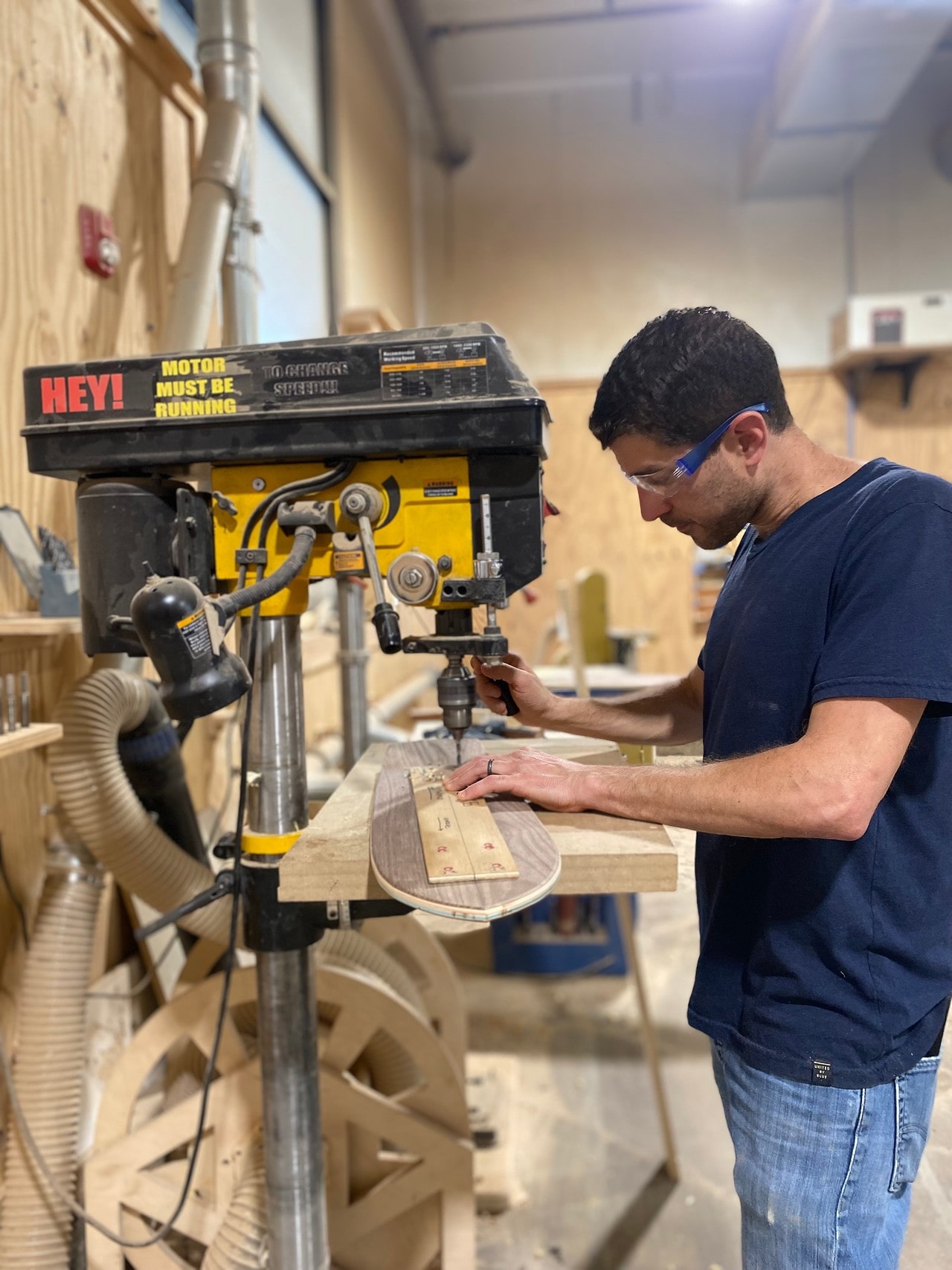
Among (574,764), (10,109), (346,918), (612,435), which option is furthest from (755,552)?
(10,109)

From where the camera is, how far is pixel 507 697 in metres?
1.21

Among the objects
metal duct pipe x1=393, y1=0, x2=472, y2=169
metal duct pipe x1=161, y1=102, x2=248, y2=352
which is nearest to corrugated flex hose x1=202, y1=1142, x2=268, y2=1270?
metal duct pipe x1=161, y1=102, x2=248, y2=352

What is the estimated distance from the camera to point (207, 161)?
1725 millimetres

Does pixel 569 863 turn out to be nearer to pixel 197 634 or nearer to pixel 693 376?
pixel 197 634

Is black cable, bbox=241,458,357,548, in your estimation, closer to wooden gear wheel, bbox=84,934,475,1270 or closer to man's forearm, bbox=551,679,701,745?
man's forearm, bbox=551,679,701,745

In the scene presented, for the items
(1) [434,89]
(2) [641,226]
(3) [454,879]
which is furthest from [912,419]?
(3) [454,879]

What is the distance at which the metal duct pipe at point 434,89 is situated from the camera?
4.33 meters

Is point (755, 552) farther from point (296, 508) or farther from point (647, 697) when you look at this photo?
point (296, 508)

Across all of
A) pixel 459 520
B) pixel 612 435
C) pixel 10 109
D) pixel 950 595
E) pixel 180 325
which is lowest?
pixel 950 595

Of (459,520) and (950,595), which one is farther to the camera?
(459,520)

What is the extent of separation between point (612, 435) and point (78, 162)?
50.2 inches

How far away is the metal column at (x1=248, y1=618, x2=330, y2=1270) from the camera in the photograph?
104cm

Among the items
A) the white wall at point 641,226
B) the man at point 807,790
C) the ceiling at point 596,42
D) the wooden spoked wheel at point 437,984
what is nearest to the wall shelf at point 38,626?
the man at point 807,790

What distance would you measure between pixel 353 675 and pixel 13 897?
111 centimetres
